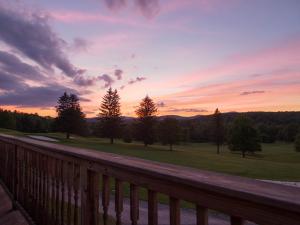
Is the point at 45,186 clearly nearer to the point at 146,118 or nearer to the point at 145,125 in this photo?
the point at 145,125

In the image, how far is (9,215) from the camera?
532 cm

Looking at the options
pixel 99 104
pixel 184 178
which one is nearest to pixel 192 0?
pixel 184 178

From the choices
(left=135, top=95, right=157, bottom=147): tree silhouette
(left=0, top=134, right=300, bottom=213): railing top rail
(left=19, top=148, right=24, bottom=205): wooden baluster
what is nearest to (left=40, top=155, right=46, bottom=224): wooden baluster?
(left=19, top=148, right=24, bottom=205): wooden baluster

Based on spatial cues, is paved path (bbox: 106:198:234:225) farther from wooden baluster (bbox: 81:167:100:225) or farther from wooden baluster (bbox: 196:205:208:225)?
wooden baluster (bbox: 196:205:208:225)

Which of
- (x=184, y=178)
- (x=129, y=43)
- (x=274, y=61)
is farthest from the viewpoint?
(x=274, y=61)

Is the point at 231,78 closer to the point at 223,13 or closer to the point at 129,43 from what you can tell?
the point at 129,43

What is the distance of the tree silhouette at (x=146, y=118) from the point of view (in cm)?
5378

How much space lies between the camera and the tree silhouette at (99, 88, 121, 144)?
55.4 meters

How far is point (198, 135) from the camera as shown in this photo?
8938cm

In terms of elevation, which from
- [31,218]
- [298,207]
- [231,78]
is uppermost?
[231,78]

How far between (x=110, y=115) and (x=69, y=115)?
22.4ft

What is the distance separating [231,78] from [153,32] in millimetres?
7918

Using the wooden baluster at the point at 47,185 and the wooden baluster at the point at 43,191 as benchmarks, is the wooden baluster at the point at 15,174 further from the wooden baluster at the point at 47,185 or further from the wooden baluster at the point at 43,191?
the wooden baluster at the point at 47,185

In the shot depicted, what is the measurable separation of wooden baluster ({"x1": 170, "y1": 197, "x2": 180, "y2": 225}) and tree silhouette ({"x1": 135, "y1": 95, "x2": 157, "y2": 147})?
5177cm
